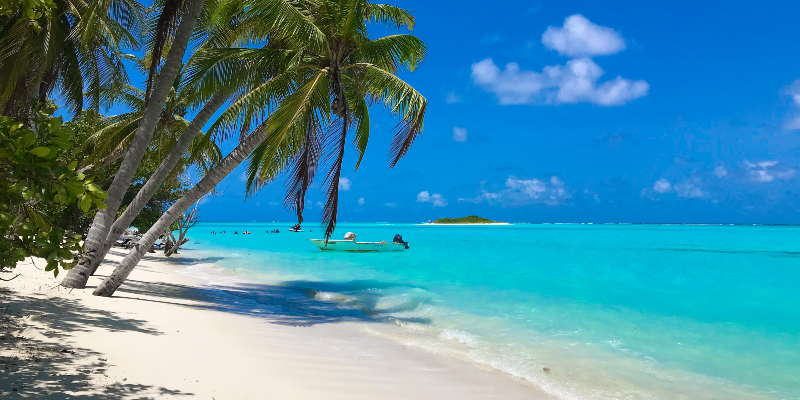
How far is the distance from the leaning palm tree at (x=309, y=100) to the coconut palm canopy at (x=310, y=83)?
17mm

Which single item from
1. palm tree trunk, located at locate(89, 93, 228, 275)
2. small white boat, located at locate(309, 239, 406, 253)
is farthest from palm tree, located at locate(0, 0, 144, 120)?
small white boat, located at locate(309, 239, 406, 253)

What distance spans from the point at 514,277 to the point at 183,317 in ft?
44.7

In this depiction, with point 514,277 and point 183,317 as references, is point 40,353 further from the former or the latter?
point 514,277

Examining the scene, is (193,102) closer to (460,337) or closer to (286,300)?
(286,300)

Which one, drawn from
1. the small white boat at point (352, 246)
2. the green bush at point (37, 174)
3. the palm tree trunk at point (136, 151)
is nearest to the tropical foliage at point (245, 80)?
the palm tree trunk at point (136, 151)

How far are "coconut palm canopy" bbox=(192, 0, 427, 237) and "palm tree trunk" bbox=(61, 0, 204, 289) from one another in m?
0.47

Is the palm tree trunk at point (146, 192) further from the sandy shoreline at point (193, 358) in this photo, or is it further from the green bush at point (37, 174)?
the green bush at point (37, 174)

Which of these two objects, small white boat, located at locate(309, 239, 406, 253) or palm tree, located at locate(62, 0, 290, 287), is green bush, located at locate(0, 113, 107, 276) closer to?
palm tree, located at locate(62, 0, 290, 287)

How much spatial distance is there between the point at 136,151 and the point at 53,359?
15.3 feet

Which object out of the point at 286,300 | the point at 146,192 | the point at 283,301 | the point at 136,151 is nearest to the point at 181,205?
the point at 146,192

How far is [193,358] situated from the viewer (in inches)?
188

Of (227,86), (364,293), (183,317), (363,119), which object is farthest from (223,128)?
(364,293)

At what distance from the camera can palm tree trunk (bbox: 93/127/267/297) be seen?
801 cm

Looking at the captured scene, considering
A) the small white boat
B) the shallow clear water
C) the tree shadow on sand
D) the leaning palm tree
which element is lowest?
the shallow clear water
